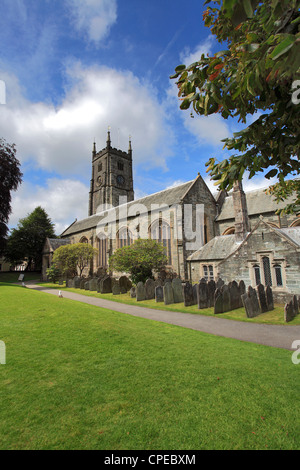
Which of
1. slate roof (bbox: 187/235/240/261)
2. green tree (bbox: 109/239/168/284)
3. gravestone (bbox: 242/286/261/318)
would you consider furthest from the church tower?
gravestone (bbox: 242/286/261/318)

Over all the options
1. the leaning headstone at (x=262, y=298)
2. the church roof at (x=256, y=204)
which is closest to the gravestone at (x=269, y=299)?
the leaning headstone at (x=262, y=298)

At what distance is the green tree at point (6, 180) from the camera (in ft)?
82.1

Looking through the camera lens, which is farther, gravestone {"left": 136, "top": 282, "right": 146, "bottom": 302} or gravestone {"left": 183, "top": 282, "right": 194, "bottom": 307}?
gravestone {"left": 136, "top": 282, "right": 146, "bottom": 302}

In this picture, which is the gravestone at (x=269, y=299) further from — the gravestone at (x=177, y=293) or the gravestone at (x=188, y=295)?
the gravestone at (x=177, y=293)

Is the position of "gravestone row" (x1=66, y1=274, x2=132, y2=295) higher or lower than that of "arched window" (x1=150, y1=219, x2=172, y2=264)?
lower

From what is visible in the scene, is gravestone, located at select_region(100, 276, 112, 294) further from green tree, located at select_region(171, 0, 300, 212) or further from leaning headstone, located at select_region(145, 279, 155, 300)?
green tree, located at select_region(171, 0, 300, 212)

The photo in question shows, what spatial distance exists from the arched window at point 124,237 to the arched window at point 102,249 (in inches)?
121

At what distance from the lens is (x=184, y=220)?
806 inches

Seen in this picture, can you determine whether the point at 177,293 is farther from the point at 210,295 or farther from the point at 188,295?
the point at 210,295

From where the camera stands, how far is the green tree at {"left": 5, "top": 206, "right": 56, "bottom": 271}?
138 feet

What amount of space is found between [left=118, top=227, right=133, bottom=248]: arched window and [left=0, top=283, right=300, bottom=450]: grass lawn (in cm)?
2076

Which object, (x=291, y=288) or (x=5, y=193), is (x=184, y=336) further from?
(x=5, y=193)

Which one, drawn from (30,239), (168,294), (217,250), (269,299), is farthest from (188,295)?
(30,239)

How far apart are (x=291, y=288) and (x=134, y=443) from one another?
11467mm
